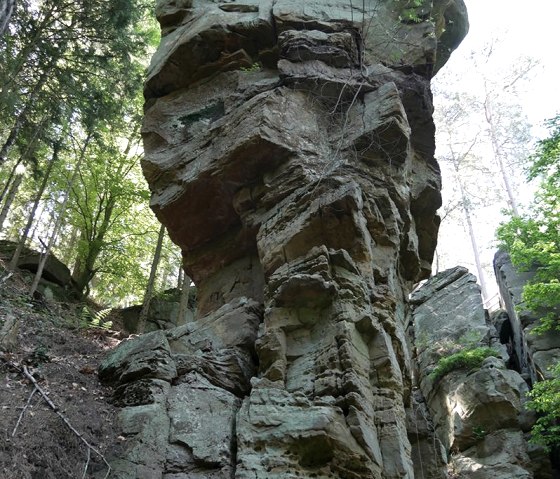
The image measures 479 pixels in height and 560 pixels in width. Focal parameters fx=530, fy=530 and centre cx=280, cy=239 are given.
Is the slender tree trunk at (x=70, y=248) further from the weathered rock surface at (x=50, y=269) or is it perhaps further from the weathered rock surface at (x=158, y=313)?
the weathered rock surface at (x=158, y=313)

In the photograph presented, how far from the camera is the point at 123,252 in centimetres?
1795

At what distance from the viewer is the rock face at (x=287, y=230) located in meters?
5.91

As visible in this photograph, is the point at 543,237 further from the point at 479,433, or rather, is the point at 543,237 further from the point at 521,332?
the point at 479,433

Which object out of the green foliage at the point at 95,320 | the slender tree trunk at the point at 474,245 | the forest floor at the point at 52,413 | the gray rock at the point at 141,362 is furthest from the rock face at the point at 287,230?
the slender tree trunk at the point at 474,245

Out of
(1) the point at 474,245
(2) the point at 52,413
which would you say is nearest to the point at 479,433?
(2) the point at 52,413

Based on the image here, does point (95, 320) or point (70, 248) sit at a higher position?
point (70, 248)

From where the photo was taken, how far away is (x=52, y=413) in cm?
568

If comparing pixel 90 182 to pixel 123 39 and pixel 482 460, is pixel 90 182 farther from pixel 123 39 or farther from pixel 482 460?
pixel 482 460

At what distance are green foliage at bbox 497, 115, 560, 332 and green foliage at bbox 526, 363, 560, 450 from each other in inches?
87.2

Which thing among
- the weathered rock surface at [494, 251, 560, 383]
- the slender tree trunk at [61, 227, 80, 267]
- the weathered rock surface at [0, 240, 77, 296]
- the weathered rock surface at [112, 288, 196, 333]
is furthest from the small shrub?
the slender tree trunk at [61, 227, 80, 267]

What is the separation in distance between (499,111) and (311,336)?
1151 inches

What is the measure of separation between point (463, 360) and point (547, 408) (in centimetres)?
311

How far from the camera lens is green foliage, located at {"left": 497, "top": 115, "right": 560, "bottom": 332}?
13969mm

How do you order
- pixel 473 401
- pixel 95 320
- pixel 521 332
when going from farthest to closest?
pixel 521 332
pixel 473 401
pixel 95 320
